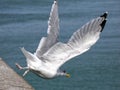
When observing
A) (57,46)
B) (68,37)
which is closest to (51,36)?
(57,46)

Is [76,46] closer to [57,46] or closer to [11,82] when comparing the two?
[57,46]

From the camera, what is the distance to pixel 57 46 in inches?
354

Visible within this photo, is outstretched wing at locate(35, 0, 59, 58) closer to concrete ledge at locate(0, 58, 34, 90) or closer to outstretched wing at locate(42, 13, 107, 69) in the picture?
outstretched wing at locate(42, 13, 107, 69)

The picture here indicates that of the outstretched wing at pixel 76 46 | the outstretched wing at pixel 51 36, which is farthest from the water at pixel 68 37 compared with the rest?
the outstretched wing at pixel 51 36

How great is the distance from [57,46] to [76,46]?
30 centimetres

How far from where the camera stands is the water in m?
19.8

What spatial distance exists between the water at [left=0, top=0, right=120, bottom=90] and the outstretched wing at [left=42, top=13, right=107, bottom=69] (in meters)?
9.74

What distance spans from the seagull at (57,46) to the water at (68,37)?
9.75m

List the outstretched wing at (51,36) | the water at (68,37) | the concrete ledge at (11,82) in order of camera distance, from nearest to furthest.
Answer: the concrete ledge at (11,82) → the outstretched wing at (51,36) → the water at (68,37)

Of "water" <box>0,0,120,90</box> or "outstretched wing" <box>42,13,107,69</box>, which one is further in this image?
"water" <box>0,0,120,90</box>

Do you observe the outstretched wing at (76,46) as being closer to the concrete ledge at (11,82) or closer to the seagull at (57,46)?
the seagull at (57,46)

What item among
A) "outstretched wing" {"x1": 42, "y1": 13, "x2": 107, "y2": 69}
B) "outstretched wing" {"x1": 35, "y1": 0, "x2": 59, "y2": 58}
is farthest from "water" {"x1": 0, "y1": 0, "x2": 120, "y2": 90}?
"outstretched wing" {"x1": 35, "y1": 0, "x2": 59, "y2": 58}

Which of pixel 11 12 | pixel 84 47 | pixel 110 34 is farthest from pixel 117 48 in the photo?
pixel 84 47

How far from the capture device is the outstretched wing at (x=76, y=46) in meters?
8.93
